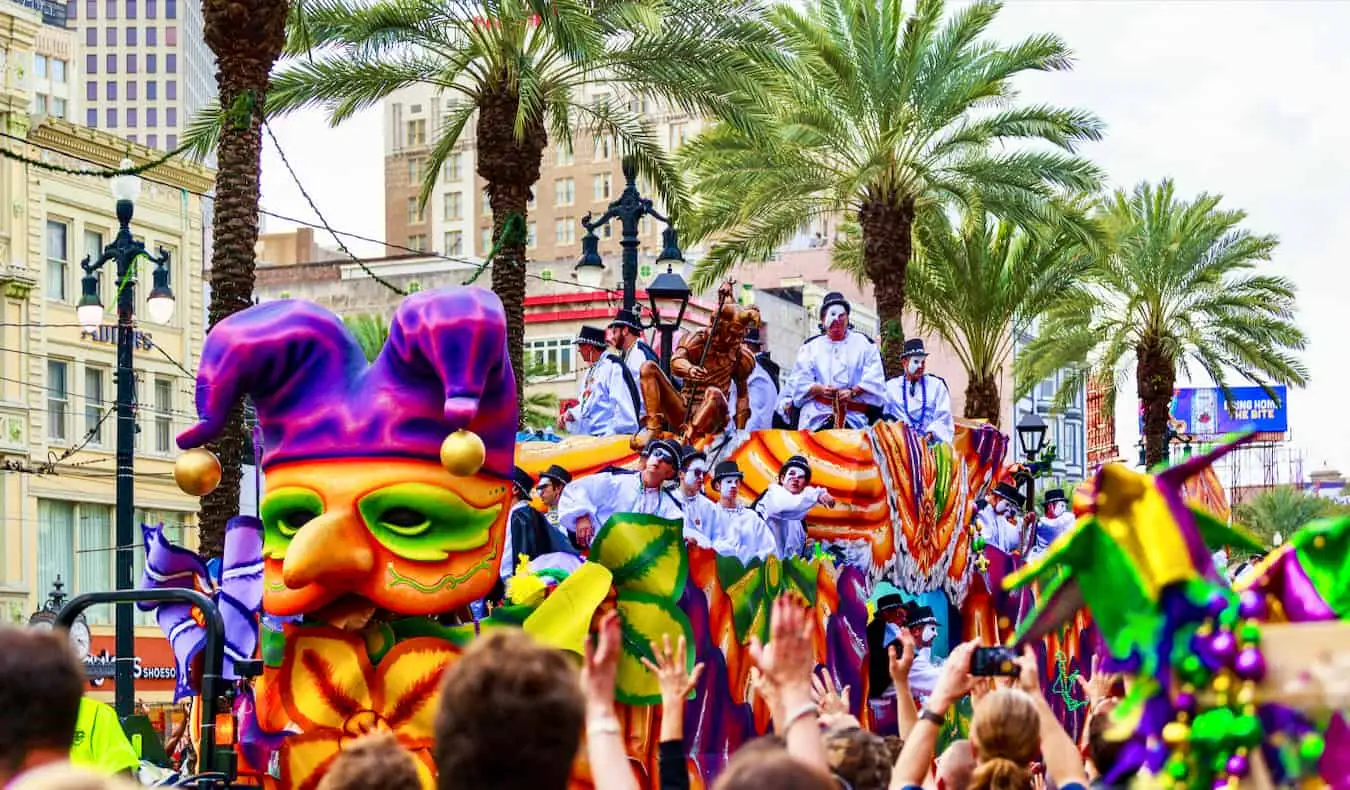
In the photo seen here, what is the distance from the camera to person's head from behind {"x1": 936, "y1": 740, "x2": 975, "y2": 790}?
5.50 metres

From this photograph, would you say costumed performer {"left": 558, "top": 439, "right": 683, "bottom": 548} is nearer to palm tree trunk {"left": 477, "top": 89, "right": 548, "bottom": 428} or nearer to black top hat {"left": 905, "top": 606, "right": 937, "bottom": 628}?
black top hat {"left": 905, "top": 606, "right": 937, "bottom": 628}

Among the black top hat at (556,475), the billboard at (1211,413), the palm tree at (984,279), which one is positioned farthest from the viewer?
the billboard at (1211,413)

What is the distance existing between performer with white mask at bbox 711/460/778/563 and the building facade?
84.9 ft

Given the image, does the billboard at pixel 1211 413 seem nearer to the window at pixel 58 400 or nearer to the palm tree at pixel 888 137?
the window at pixel 58 400

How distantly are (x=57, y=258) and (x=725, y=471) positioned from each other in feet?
97.8

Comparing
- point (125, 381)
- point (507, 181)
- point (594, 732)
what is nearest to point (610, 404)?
point (507, 181)

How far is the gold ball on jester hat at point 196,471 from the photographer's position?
792 centimetres

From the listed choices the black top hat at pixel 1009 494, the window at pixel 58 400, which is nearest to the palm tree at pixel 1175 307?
the black top hat at pixel 1009 494

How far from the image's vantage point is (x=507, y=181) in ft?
62.1

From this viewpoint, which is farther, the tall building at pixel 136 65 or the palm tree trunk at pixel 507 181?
the tall building at pixel 136 65

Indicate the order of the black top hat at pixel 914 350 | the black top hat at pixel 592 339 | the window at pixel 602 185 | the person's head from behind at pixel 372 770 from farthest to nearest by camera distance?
the window at pixel 602 185 → the black top hat at pixel 914 350 → the black top hat at pixel 592 339 → the person's head from behind at pixel 372 770

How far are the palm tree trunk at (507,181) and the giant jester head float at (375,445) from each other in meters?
10.7

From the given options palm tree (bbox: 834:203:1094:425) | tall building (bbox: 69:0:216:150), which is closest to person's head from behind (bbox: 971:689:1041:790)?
palm tree (bbox: 834:203:1094:425)

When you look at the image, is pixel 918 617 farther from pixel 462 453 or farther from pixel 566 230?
pixel 566 230
